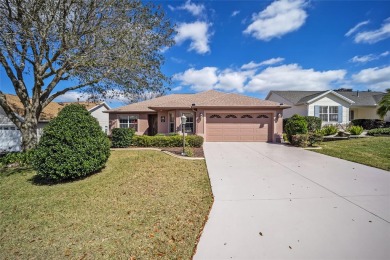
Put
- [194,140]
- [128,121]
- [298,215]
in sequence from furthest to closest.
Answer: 1. [128,121]
2. [194,140]
3. [298,215]

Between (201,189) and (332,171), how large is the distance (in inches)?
195

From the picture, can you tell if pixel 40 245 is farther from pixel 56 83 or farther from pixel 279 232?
pixel 56 83

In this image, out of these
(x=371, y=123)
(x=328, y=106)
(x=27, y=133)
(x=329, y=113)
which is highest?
(x=328, y=106)

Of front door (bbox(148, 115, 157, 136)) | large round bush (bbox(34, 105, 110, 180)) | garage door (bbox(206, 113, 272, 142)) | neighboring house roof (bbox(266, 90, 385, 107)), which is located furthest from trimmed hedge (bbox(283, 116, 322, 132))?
large round bush (bbox(34, 105, 110, 180))

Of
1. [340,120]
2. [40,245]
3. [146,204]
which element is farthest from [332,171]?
[340,120]

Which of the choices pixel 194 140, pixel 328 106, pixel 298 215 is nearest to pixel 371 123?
pixel 328 106

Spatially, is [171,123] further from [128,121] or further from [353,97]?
[353,97]

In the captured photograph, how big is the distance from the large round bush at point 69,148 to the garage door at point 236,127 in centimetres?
909

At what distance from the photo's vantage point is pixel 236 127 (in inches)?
587

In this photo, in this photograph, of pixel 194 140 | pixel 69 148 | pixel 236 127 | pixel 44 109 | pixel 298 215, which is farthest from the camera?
pixel 44 109

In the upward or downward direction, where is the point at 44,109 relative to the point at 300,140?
upward

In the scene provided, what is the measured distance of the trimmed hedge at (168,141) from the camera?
12.4 metres

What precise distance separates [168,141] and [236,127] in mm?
5488

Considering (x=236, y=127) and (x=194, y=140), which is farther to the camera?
(x=236, y=127)
